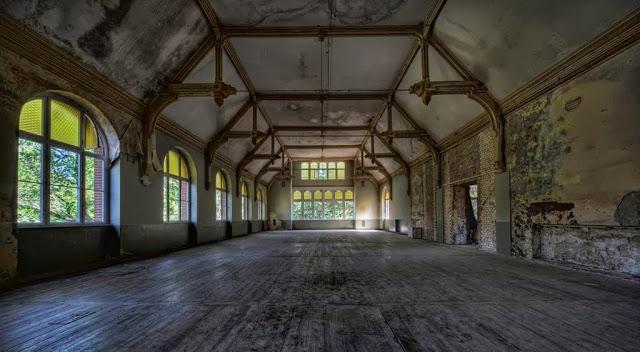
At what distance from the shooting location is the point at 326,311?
139 inches

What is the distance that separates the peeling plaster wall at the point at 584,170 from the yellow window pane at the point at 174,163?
893cm

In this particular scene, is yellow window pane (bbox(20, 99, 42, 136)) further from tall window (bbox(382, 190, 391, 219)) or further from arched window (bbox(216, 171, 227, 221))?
tall window (bbox(382, 190, 391, 219))

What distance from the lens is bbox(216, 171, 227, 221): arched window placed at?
47.8ft

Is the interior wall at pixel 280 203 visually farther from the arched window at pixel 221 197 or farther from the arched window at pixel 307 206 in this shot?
the arched window at pixel 221 197

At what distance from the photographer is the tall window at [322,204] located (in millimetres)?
A: 25391

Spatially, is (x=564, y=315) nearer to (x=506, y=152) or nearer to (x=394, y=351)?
(x=394, y=351)

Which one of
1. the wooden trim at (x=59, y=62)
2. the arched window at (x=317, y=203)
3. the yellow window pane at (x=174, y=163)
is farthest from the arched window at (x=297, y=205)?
the wooden trim at (x=59, y=62)

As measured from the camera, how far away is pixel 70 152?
625 centimetres

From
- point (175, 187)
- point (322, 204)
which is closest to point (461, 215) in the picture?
point (175, 187)

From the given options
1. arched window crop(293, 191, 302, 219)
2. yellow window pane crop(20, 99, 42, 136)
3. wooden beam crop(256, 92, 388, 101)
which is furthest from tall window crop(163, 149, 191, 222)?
arched window crop(293, 191, 302, 219)

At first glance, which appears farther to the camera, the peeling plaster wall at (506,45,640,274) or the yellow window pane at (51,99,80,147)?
the yellow window pane at (51,99,80,147)

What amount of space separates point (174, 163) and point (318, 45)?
5.35 m

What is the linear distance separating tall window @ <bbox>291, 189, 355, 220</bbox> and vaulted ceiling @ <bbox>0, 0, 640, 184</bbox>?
12.6m

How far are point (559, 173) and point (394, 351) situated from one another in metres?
5.58
